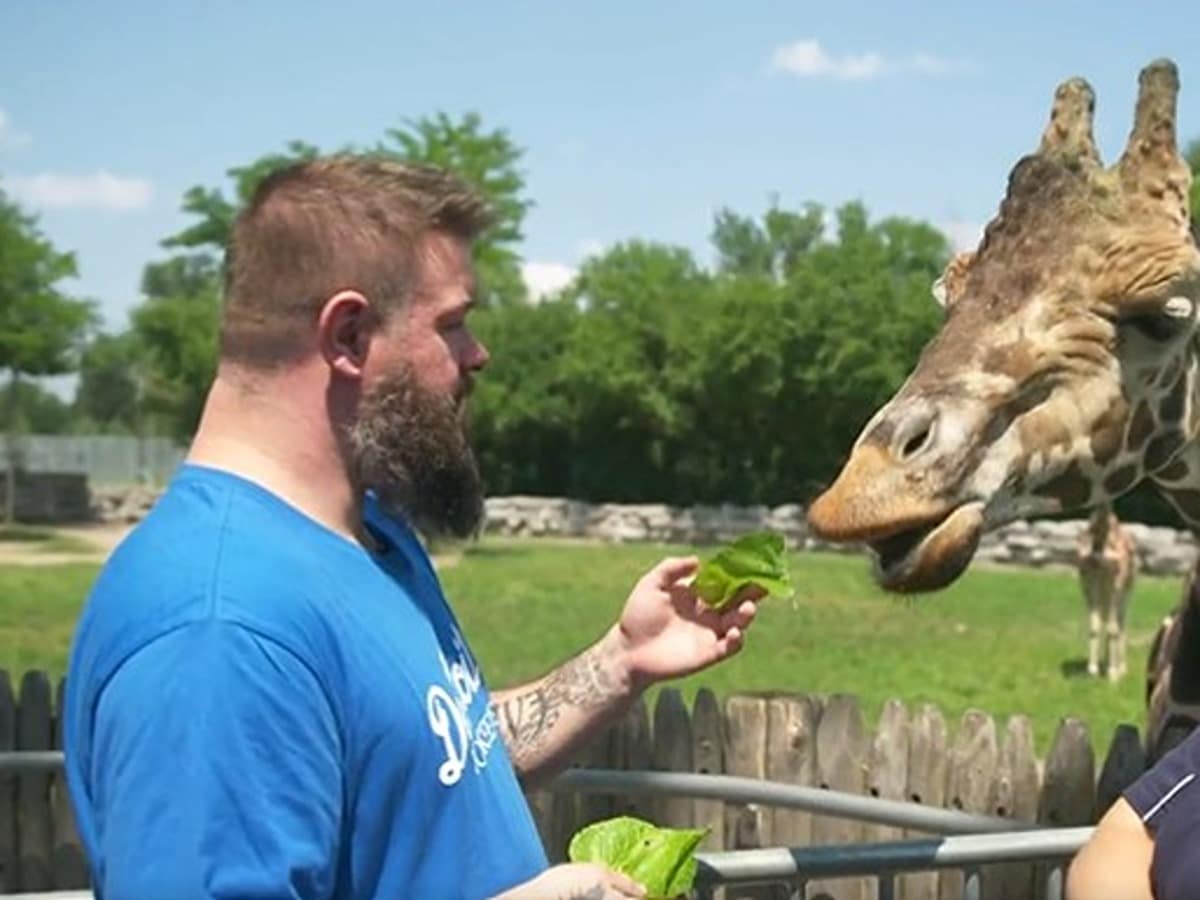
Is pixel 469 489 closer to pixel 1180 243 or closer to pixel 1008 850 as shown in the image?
pixel 1008 850

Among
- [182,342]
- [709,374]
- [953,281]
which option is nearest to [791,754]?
[953,281]

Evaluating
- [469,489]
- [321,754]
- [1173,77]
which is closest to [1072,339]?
[1173,77]

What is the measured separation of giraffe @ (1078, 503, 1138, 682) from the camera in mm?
17812

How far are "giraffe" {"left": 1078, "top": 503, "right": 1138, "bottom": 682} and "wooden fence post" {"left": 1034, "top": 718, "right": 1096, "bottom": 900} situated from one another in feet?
40.7

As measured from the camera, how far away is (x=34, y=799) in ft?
21.1

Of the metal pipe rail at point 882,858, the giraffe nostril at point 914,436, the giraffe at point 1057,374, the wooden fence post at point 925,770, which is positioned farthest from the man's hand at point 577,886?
the wooden fence post at point 925,770

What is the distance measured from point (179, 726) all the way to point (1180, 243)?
3120 millimetres

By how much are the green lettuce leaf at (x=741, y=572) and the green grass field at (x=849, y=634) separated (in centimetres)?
828

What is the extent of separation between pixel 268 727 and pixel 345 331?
1.81ft

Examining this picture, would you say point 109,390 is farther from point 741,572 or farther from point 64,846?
point 741,572

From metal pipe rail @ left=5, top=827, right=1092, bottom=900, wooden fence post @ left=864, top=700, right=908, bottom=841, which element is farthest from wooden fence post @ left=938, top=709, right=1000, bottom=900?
metal pipe rail @ left=5, top=827, right=1092, bottom=900

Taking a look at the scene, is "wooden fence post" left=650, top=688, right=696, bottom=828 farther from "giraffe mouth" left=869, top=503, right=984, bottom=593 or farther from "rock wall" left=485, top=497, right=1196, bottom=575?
"rock wall" left=485, top=497, right=1196, bottom=575

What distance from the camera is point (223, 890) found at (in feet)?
6.73

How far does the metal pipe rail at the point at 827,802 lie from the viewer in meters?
4.33
